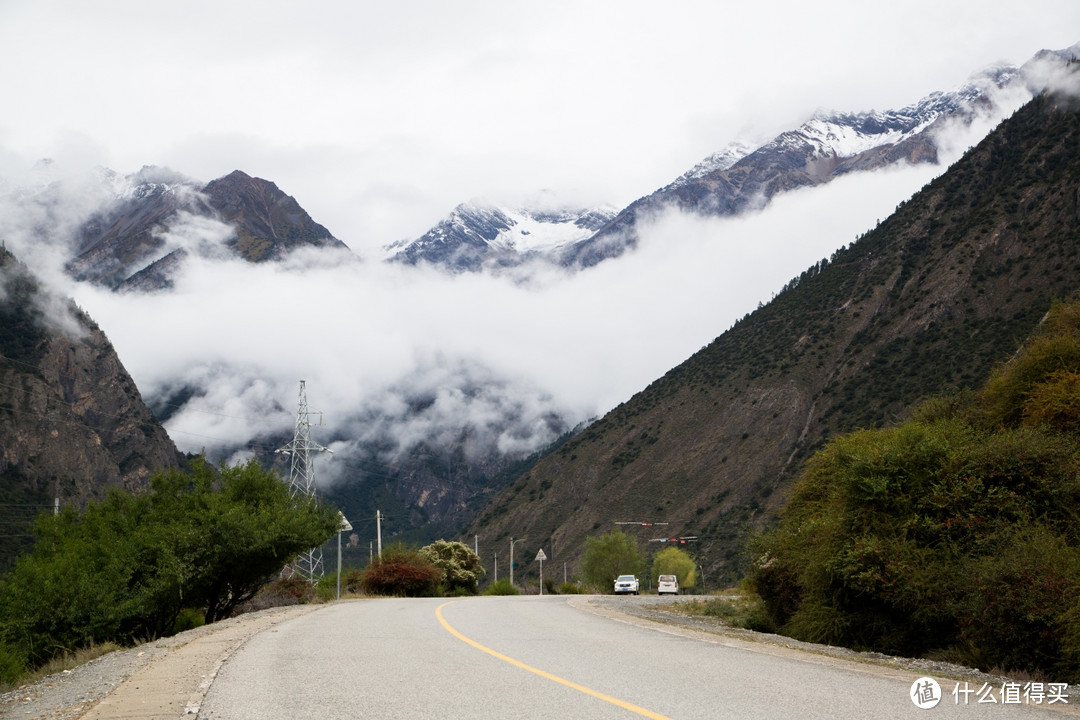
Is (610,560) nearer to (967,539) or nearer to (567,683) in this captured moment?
(967,539)

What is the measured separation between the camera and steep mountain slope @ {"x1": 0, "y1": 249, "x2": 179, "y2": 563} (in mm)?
99750

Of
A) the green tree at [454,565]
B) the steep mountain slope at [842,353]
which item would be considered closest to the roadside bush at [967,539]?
the green tree at [454,565]

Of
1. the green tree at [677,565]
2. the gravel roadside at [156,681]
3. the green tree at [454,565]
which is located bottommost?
the green tree at [677,565]

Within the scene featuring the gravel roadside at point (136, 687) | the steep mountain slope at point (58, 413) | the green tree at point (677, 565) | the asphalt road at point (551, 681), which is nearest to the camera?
the asphalt road at point (551, 681)

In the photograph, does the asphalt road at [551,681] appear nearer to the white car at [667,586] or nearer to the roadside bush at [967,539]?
the roadside bush at [967,539]

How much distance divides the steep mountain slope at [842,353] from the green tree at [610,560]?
747 centimetres

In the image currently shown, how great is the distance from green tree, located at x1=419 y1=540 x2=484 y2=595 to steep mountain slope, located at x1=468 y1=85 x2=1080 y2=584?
64.0 ft

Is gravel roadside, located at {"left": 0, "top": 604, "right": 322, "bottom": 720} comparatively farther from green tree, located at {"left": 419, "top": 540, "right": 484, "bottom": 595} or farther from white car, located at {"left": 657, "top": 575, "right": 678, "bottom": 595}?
white car, located at {"left": 657, "top": 575, "right": 678, "bottom": 595}

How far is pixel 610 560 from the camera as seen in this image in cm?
8181

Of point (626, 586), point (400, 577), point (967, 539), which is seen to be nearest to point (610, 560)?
point (626, 586)

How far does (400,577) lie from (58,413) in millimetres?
88258

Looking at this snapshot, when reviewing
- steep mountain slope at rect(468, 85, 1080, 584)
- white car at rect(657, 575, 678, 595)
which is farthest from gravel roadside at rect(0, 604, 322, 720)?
steep mountain slope at rect(468, 85, 1080, 584)

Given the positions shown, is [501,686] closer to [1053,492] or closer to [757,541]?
[1053,492]

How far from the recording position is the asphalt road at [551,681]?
8.23 meters
